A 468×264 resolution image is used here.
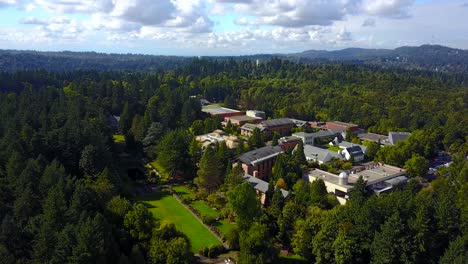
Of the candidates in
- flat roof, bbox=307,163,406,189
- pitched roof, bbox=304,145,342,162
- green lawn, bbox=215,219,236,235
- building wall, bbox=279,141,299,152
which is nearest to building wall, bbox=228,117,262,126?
building wall, bbox=279,141,299,152

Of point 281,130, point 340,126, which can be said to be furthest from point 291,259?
point 340,126

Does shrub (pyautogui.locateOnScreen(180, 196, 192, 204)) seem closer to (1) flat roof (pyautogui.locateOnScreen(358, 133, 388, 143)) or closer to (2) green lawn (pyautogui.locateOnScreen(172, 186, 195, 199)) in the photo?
(2) green lawn (pyautogui.locateOnScreen(172, 186, 195, 199))

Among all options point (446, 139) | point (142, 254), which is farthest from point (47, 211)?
point (446, 139)

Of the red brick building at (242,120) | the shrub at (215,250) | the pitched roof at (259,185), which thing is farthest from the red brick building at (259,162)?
the red brick building at (242,120)

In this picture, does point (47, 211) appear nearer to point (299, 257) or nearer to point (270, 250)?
point (270, 250)

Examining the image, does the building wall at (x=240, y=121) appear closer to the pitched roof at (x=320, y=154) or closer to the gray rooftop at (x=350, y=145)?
the gray rooftop at (x=350, y=145)
